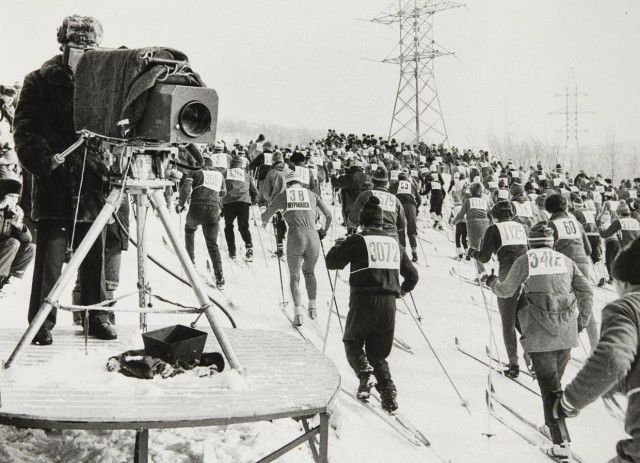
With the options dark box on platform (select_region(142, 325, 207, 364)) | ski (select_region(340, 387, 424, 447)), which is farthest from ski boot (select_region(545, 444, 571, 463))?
dark box on platform (select_region(142, 325, 207, 364))

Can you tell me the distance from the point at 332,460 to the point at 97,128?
2518 mm

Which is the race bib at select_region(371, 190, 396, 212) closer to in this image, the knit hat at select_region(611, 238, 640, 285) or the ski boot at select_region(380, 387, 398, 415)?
the ski boot at select_region(380, 387, 398, 415)

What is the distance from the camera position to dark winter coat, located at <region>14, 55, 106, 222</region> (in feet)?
10.7

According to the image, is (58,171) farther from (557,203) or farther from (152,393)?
(557,203)

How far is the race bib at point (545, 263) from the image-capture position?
201 inches

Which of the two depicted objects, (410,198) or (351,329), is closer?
Result: (351,329)

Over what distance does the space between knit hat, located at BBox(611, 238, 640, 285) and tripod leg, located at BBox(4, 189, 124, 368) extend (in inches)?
83.8

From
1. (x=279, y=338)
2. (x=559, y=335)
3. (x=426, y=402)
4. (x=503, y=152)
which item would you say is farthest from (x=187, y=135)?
(x=503, y=152)

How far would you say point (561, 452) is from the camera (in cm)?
464

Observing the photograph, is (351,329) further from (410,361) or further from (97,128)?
(97,128)

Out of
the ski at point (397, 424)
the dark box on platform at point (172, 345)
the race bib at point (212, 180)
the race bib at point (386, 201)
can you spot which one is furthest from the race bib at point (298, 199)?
the dark box on platform at point (172, 345)

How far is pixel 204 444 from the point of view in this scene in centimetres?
383

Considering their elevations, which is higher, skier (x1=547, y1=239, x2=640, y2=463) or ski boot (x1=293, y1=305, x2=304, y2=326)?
skier (x1=547, y1=239, x2=640, y2=463)

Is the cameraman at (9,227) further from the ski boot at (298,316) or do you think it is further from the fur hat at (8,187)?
the ski boot at (298,316)
